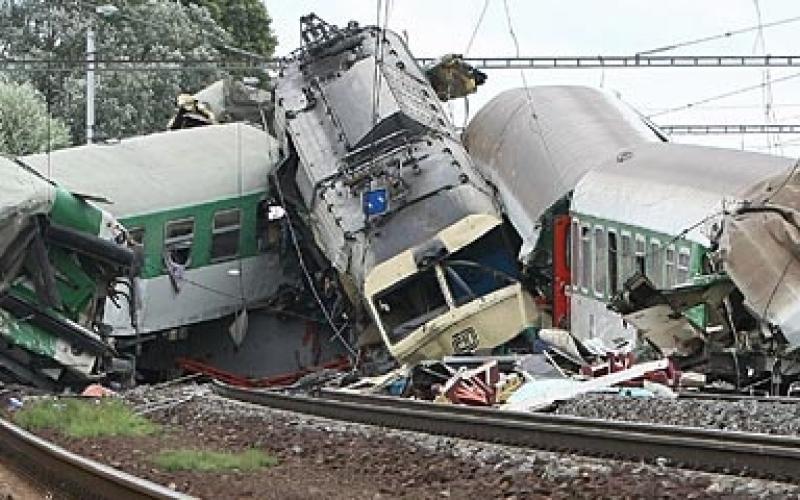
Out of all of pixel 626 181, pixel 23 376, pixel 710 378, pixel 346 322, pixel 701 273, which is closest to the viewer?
pixel 710 378

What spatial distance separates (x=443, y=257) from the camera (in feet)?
85.8

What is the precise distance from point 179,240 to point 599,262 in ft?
31.5

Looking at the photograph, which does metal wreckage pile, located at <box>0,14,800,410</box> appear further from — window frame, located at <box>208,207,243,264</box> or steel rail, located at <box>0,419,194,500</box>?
steel rail, located at <box>0,419,194,500</box>

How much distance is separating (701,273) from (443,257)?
6.02 m

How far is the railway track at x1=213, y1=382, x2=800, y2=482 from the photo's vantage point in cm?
990

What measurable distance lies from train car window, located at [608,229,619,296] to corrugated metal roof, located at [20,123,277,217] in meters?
10.0

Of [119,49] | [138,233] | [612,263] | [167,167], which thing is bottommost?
[119,49]

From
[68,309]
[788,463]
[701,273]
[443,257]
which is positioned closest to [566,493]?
[788,463]

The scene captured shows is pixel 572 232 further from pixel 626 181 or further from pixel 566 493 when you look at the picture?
pixel 566 493

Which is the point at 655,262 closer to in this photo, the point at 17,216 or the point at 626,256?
the point at 626,256

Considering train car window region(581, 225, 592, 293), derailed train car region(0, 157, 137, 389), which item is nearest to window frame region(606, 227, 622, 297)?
train car window region(581, 225, 592, 293)

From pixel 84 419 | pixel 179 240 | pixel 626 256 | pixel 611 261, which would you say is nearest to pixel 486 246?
pixel 611 261

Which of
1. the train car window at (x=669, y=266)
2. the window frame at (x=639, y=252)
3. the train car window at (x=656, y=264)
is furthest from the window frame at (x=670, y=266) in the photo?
the window frame at (x=639, y=252)

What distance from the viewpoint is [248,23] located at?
3455 inches
